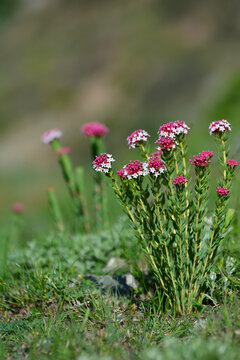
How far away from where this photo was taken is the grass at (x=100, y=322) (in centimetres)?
184

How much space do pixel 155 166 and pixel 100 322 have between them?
Answer: 100 cm

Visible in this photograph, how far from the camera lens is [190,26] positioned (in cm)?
1848

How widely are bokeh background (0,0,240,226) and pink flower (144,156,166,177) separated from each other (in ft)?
22.9

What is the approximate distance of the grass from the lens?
184 centimetres

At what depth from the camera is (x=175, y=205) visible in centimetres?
216

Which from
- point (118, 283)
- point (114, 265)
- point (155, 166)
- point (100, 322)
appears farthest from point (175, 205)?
point (114, 265)

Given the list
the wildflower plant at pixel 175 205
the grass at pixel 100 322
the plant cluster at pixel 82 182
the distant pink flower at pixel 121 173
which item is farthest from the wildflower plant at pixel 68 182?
the distant pink flower at pixel 121 173

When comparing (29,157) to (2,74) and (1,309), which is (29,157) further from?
(1,309)

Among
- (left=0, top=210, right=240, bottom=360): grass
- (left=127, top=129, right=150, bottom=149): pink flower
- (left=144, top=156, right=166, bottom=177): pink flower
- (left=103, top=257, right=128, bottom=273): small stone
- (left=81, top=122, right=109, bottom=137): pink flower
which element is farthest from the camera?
(left=81, top=122, right=109, bottom=137): pink flower

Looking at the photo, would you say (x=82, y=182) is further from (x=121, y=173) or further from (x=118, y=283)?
(x=121, y=173)

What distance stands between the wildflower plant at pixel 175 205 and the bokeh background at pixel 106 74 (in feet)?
22.3

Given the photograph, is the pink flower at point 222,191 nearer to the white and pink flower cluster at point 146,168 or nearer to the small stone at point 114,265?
the white and pink flower cluster at point 146,168

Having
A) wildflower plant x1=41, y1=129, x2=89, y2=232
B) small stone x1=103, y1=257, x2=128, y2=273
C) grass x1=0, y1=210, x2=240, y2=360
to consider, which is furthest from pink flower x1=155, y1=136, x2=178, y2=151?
wildflower plant x1=41, y1=129, x2=89, y2=232

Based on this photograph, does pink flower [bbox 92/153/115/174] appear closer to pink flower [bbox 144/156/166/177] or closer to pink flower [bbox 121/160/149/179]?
pink flower [bbox 121/160/149/179]
